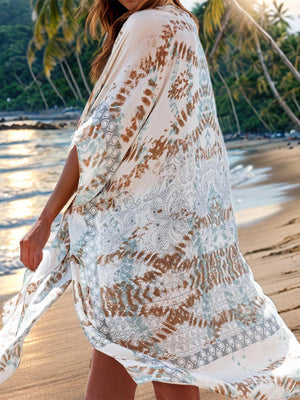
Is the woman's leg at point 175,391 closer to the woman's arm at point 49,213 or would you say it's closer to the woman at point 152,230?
the woman at point 152,230

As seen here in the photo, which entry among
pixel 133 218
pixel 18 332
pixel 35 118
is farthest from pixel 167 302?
pixel 35 118

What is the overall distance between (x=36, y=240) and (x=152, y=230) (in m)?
0.23

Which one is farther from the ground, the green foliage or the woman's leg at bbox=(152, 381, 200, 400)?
the woman's leg at bbox=(152, 381, 200, 400)

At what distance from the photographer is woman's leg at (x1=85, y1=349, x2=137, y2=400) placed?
1.33m

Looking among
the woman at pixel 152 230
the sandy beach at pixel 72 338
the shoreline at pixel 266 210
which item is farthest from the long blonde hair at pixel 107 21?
the shoreline at pixel 266 210

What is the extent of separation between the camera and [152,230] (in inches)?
49.1

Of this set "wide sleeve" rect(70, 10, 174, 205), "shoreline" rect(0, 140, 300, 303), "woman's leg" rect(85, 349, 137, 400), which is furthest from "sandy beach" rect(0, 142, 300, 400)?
"wide sleeve" rect(70, 10, 174, 205)

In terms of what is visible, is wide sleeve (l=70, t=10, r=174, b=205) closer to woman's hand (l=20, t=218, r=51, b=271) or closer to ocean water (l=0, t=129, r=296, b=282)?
woman's hand (l=20, t=218, r=51, b=271)

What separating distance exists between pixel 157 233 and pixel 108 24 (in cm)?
50

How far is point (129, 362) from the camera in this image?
121cm

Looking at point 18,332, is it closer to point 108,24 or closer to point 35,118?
point 108,24

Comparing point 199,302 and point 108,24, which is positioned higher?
point 108,24

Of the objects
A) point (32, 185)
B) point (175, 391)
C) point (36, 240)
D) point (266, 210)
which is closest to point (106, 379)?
point (175, 391)

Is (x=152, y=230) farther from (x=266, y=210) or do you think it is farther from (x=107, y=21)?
(x=266, y=210)
